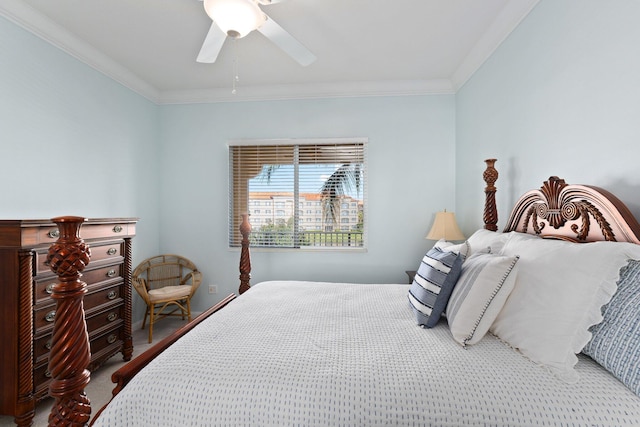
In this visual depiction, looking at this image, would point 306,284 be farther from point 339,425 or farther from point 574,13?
point 574,13

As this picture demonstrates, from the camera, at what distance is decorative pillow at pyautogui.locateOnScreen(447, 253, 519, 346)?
1.21 metres

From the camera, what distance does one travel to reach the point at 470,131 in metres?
2.85

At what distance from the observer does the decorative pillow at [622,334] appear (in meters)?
0.87

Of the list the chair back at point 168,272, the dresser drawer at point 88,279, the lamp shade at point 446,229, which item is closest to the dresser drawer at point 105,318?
the dresser drawer at point 88,279

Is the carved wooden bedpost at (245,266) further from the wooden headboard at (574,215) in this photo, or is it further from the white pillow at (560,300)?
the wooden headboard at (574,215)

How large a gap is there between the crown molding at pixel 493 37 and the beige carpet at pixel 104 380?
3875 mm

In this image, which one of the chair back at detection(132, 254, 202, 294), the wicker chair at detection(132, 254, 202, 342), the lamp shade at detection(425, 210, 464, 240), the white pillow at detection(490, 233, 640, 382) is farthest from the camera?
the chair back at detection(132, 254, 202, 294)

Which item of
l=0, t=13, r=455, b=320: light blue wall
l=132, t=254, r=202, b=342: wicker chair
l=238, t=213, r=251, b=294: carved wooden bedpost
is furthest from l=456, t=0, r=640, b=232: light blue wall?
l=132, t=254, r=202, b=342: wicker chair

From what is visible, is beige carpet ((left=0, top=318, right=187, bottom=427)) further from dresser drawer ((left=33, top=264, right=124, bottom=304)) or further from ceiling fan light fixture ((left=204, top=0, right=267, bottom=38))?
ceiling fan light fixture ((left=204, top=0, right=267, bottom=38))

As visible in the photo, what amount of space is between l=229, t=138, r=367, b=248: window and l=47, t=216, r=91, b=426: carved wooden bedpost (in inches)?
99.0

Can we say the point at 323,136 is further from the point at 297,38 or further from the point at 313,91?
the point at 297,38

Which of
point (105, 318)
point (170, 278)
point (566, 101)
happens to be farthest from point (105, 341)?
→ point (566, 101)

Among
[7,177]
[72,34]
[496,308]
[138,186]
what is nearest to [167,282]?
[138,186]

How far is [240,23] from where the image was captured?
166 cm
